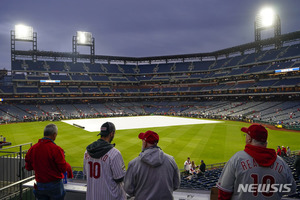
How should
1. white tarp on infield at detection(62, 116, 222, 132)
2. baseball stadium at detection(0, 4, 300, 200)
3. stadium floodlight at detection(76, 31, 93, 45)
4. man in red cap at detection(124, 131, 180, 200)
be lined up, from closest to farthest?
man in red cap at detection(124, 131, 180, 200) → white tarp on infield at detection(62, 116, 222, 132) → baseball stadium at detection(0, 4, 300, 200) → stadium floodlight at detection(76, 31, 93, 45)

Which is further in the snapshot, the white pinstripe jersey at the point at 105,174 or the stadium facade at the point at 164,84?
the stadium facade at the point at 164,84

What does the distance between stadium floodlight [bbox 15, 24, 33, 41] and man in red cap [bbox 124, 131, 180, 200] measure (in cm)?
8372

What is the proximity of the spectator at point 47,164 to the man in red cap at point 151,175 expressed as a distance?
1.55 m

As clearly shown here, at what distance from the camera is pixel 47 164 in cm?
368

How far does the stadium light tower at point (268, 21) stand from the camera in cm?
6244

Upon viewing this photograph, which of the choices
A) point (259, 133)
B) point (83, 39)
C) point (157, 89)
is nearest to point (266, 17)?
point (157, 89)

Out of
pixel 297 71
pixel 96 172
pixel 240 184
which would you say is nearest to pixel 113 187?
pixel 96 172

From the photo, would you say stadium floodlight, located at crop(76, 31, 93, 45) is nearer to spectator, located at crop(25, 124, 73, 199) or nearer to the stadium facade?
the stadium facade

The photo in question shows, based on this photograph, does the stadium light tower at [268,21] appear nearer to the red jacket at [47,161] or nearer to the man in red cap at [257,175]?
the man in red cap at [257,175]

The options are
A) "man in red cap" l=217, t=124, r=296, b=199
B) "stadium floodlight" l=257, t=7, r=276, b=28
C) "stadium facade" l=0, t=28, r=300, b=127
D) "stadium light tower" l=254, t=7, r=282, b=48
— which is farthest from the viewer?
"stadium floodlight" l=257, t=7, r=276, b=28

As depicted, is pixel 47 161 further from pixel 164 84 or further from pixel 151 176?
pixel 164 84

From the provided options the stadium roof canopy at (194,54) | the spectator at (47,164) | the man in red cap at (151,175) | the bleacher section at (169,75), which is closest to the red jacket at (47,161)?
the spectator at (47,164)

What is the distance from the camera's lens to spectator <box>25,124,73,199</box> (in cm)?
366

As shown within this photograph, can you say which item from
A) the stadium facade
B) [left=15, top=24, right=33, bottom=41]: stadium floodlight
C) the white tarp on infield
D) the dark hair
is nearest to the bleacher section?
the stadium facade
